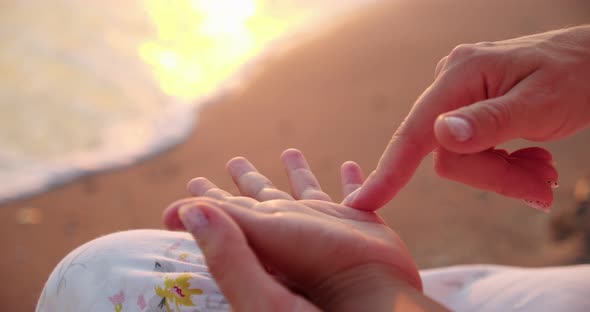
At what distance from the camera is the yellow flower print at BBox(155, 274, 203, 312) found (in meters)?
1.13

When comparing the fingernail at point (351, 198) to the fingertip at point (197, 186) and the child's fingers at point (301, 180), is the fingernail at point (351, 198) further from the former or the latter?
the fingertip at point (197, 186)

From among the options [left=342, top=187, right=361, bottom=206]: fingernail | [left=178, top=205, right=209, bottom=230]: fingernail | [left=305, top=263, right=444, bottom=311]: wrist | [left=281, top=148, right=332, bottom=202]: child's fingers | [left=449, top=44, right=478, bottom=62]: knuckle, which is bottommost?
[left=305, top=263, right=444, bottom=311]: wrist

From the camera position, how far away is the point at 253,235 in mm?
984

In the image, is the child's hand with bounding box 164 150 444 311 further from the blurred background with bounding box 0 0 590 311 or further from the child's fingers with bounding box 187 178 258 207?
the blurred background with bounding box 0 0 590 311

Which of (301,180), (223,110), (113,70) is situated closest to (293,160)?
(301,180)

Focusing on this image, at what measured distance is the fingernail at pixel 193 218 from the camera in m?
0.88

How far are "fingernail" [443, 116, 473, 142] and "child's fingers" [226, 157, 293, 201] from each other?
0.43 m

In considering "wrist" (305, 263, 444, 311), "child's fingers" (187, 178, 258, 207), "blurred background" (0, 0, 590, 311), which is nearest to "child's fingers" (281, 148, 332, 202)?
"child's fingers" (187, 178, 258, 207)

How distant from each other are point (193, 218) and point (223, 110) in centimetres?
248

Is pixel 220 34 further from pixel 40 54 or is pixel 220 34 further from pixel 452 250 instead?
pixel 452 250

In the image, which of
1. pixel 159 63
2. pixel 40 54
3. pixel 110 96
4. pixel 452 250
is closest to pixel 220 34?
pixel 159 63

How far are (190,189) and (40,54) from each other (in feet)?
10.8

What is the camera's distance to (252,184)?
4.51 feet

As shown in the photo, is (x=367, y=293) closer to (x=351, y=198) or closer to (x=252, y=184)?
(x=351, y=198)
